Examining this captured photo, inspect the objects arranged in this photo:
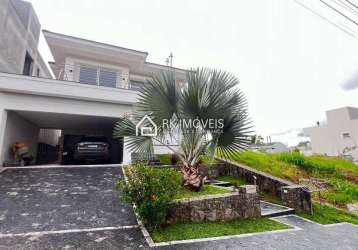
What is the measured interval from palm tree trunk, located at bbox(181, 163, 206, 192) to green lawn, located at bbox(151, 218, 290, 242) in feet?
3.22

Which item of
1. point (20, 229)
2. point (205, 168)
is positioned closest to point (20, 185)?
point (20, 229)

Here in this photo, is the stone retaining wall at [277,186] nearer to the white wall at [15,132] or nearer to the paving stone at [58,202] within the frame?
the paving stone at [58,202]

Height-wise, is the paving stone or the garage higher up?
the garage

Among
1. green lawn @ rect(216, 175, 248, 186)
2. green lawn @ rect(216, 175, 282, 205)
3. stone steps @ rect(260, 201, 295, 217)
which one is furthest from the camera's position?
green lawn @ rect(216, 175, 248, 186)

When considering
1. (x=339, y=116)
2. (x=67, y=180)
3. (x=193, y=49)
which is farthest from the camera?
(x=339, y=116)

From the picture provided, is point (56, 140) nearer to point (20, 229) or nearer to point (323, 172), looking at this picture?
point (20, 229)

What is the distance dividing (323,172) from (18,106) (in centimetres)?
1433

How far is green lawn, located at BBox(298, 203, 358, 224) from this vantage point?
6.08 meters

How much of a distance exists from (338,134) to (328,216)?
96.4ft

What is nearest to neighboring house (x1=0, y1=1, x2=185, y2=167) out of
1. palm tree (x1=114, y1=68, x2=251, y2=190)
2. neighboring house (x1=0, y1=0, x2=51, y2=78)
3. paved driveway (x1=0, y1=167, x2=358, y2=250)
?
neighboring house (x1=0, y1=0, x2=51, y2=78)

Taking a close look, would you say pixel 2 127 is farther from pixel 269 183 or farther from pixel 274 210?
pixel 269 183

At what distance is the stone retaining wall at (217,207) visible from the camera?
485 centimetres

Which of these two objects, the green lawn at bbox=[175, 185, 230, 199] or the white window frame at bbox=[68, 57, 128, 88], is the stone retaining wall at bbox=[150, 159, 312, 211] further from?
the white window frame at bbox=[68, 57, 128, 88]

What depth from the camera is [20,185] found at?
6297 millimetres
